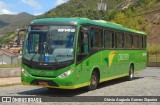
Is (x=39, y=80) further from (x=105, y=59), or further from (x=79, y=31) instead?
(x=105, y=59)

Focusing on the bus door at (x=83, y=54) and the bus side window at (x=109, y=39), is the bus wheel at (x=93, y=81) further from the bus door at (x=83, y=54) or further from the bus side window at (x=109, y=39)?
the bus side window at (x=109, y=39)

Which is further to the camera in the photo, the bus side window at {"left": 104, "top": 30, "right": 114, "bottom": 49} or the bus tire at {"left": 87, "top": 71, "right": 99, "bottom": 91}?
the bus side window at {"left": 104, "top": 30, "right": 114, "bottom": 49}

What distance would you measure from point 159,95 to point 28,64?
17.9 ft

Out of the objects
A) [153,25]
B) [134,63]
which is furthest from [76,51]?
[153,25]

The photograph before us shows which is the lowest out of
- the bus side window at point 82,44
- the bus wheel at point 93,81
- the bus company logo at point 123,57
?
the bus wheel at point 93,81

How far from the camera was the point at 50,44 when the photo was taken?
14273 millimetres

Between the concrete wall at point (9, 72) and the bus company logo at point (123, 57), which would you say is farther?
the concrete wall at point (9, 72)

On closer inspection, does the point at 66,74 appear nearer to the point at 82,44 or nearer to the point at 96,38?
the point at 82,44

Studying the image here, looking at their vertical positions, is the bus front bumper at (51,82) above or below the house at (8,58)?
above

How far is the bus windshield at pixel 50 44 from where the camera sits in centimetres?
1409

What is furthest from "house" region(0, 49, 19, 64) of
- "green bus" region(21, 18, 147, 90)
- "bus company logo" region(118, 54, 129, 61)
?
"green bus" region(21, 18, 147, 90)

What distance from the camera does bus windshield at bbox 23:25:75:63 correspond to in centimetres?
1409

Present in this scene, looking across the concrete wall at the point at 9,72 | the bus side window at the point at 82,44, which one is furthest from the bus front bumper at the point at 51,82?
the concrete wall at the point at 9,72

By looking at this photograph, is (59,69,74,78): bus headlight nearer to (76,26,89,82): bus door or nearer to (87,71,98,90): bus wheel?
(76,26,89,82): bus door
